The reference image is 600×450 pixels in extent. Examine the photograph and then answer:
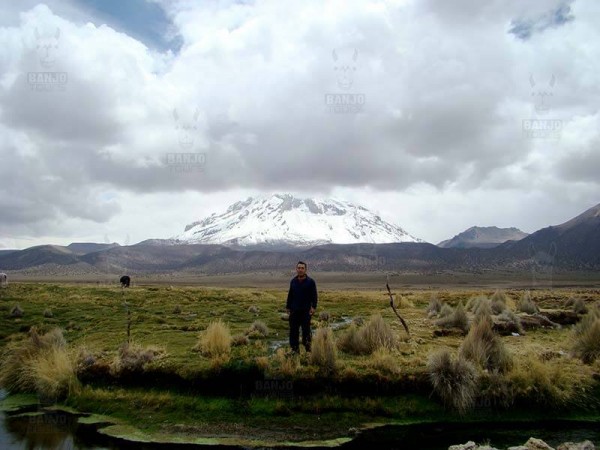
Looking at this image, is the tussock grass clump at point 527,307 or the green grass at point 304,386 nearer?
the green grass at point 304,386

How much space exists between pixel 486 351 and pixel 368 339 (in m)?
3.68

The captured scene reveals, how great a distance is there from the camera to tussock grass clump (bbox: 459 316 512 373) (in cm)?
1332

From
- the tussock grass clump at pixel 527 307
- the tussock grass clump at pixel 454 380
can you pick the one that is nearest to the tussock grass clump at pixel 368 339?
the tussock grass clump at pixel 454 380

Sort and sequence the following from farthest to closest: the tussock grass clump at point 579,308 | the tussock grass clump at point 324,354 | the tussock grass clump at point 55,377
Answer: the tussock grass clump at point 579,308, the tussock grass clump at point 55,377, the tussock grass clump at point 324,354

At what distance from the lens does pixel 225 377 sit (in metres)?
13.5

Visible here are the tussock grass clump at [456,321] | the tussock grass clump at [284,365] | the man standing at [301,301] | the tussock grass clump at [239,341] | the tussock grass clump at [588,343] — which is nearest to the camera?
the tussock grass clump at [284,365]

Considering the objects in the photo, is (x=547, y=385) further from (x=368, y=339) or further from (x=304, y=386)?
(x=304, y=386)

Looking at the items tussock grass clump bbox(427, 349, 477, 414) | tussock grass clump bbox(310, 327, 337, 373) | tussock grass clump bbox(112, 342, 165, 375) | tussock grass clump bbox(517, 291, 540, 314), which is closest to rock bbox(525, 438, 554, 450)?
tussock grass clump bbox(427, 349, 477, 414)

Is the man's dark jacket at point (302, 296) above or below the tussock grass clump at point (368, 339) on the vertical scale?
above

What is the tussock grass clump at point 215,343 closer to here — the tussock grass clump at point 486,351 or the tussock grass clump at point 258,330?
the tussock grass clump at point 258,330

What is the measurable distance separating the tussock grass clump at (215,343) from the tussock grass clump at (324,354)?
9.66 ft

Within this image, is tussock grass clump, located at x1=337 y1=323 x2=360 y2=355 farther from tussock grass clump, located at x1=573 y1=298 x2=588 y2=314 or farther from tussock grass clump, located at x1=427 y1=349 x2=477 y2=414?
tussock grass clump, located at x1=573 y1=298 x2=588 y2=314

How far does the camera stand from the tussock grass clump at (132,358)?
1409cm

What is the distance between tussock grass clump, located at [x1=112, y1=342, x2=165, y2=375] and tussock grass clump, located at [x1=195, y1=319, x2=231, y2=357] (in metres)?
1.46
